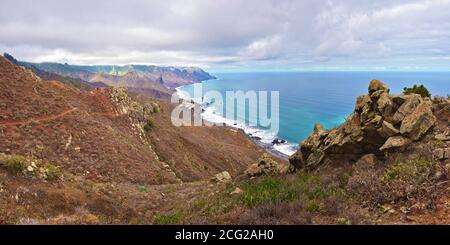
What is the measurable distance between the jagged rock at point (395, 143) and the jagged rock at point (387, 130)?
546mm

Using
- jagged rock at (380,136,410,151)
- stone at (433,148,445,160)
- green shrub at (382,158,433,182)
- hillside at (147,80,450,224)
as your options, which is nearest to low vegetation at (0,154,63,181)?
hillside at (147,80,450,224)

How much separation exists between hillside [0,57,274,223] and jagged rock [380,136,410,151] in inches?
448

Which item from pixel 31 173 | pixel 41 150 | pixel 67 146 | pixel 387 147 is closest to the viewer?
pixel 387 147

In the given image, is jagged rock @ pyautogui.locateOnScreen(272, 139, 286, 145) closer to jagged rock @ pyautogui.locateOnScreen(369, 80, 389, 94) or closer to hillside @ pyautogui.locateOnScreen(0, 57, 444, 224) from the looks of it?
hillside @ pyautogui.locateOnScreen(0, 57, 444, 224)

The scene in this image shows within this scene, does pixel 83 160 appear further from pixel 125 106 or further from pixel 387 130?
pixel 125 106

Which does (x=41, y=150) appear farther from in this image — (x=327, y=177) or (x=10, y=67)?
(x=327, y=177)

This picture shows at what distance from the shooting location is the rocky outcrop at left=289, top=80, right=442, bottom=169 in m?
14.9

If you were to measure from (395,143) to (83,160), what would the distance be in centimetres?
2693

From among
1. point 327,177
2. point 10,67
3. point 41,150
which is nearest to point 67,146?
point 41,150

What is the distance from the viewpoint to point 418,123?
1491cm

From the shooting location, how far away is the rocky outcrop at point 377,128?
1488 cm

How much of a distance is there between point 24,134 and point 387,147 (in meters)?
30.7

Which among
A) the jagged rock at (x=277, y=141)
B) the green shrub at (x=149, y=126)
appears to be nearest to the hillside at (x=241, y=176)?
the green shrub at (x=149, y=126)
